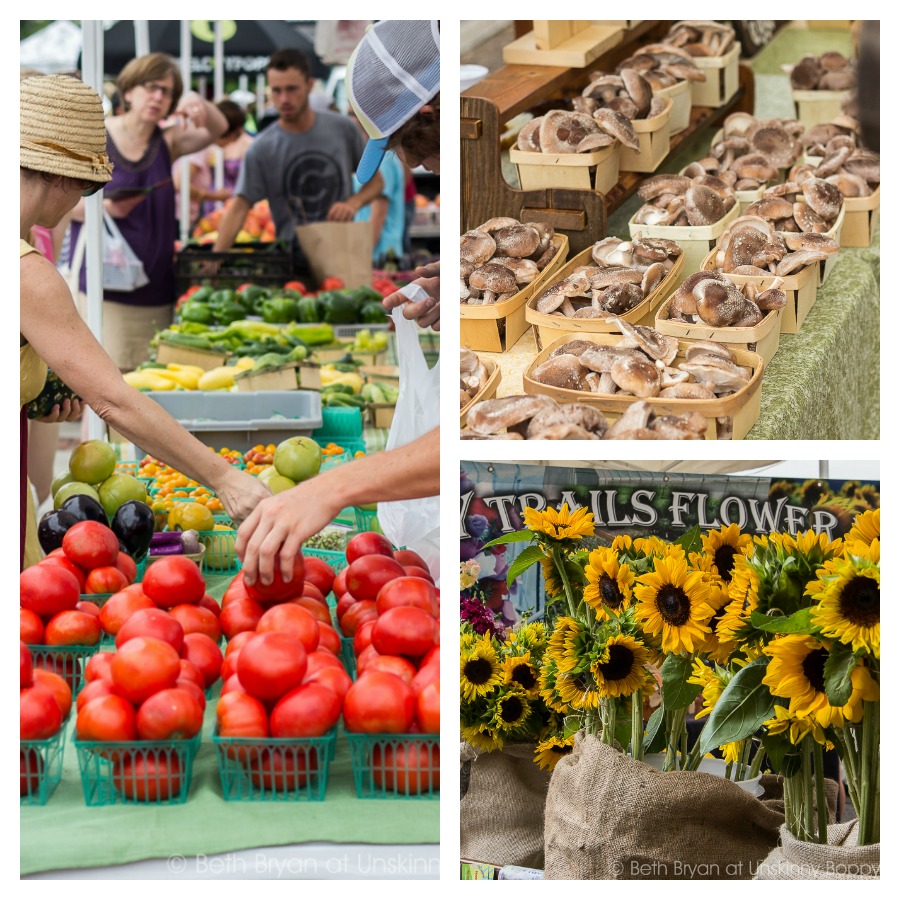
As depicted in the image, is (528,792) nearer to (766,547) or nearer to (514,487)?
(514,487)

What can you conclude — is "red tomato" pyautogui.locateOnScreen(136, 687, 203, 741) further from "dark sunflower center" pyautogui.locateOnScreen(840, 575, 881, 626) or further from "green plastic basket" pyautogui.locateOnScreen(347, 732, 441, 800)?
"dark sunflower center" pyautogui.locateOnScreen(840, 575, 881, 626)

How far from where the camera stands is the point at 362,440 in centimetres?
374

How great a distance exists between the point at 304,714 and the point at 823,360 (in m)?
1.39

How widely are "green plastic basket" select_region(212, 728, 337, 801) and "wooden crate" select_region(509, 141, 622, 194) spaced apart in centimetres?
134

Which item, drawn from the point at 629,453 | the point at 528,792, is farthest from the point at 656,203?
the point at 528,792

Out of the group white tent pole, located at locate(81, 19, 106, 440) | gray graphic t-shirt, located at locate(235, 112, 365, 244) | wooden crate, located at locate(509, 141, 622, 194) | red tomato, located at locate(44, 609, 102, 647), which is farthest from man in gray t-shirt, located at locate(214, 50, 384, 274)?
red tomato, located at locate(44, 609, 102, 647)

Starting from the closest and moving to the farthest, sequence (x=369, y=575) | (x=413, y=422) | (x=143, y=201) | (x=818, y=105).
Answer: (x=369, y=575)
(x=413, y=422)
(x=818, y=105)
(x=143, y=201)

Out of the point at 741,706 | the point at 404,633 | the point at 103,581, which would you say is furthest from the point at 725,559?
the point at 103,581

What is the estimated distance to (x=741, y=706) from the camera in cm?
153

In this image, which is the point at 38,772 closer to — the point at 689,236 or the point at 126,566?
the point at 126,566

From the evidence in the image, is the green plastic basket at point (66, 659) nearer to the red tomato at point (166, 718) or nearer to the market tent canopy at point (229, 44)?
the red tomato at point (166, 718)

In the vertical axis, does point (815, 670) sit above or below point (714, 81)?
below
